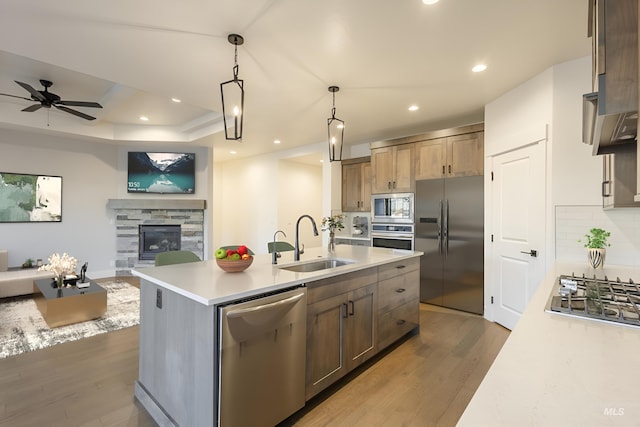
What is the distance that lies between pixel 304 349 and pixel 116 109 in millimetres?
4866

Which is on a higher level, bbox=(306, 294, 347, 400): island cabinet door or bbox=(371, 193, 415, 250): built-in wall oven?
bbox=(371, 193, 415, 250): built-in wall oven

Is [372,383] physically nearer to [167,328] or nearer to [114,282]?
[167,328]

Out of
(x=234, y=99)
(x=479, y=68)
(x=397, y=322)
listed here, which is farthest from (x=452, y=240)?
(x=234, y=99)

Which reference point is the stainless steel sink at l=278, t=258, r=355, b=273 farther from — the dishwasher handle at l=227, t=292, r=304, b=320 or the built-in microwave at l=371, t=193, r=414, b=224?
the built-in microwave at l=371, t=193, r=414, b=224

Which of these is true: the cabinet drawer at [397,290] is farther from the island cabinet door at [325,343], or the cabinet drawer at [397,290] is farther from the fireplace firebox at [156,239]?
the fireplace firebox at [156,239]

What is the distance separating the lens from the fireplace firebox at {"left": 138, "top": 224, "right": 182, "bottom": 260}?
610 cm

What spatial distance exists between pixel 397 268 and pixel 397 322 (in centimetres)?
52

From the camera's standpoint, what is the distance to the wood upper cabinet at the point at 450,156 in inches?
150

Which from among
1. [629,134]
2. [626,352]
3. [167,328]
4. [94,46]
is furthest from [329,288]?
[94,46]

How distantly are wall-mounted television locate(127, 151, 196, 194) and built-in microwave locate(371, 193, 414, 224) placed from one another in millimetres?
3804

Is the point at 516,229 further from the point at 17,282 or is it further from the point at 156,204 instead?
the point at 17,282

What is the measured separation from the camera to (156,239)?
20.3 feet

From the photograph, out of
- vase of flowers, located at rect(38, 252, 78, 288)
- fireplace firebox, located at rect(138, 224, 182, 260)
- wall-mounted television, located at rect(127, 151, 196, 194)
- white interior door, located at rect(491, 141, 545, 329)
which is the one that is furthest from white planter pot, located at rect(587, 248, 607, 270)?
fireplace firebox, located at rect(138, 224, 182, 260)

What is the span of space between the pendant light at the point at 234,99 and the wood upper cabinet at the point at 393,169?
2.35m
